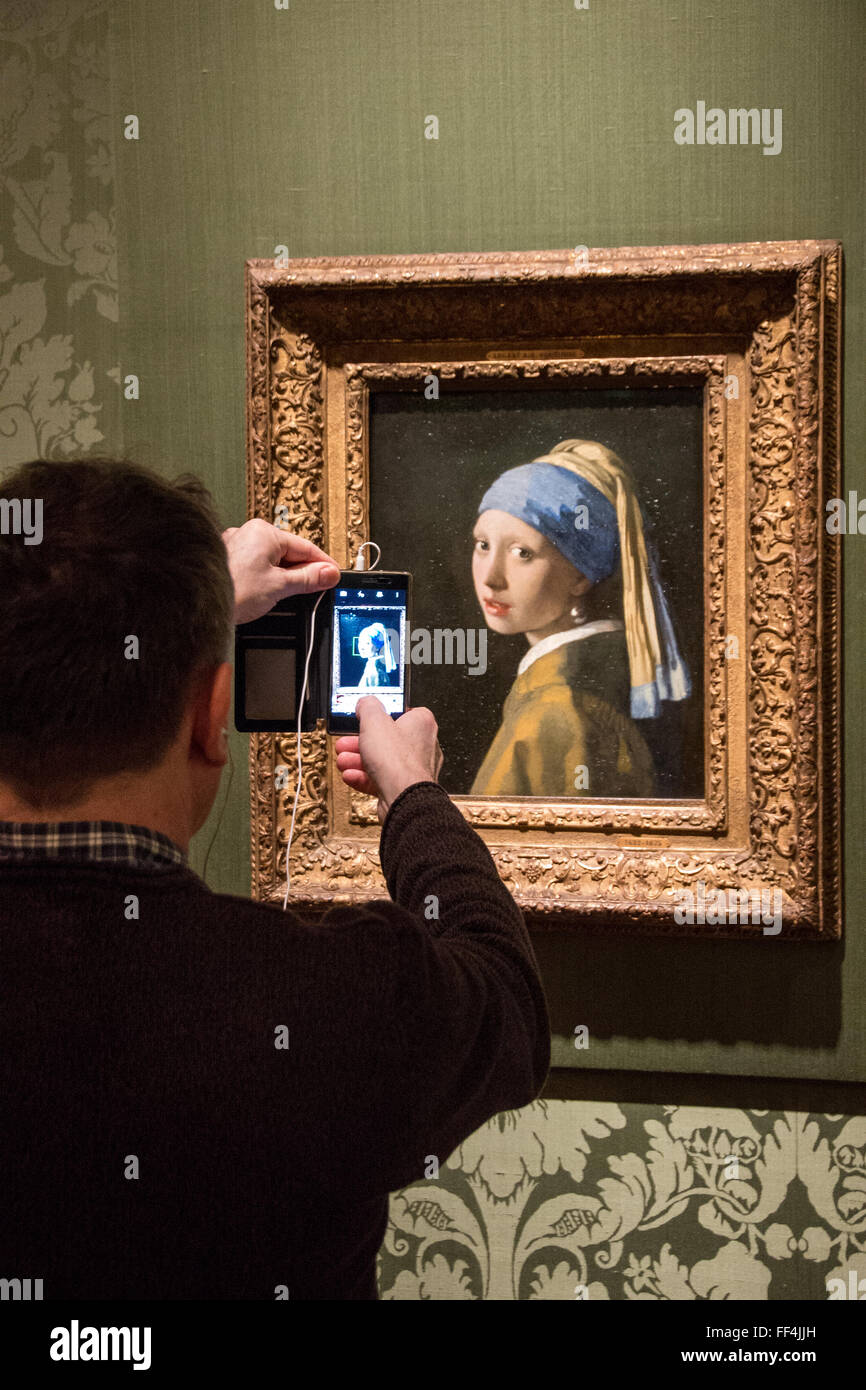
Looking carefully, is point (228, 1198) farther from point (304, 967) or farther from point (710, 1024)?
point (710, 1024)

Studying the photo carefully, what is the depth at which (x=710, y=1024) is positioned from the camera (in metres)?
1.44

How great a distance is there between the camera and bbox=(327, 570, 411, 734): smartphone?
116 cm

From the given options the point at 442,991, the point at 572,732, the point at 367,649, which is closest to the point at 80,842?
the point at 442,991

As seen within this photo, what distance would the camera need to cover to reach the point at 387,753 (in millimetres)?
980

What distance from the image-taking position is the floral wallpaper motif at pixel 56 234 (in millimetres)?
1511

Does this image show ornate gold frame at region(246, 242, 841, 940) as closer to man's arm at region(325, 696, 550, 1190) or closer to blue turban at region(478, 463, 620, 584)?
blue turban at region(478, 463, 620, 584)

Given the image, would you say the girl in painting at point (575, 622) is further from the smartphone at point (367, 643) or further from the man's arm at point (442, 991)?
the man's arm at point (442, 991)

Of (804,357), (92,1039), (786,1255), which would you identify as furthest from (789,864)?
(92,1039)

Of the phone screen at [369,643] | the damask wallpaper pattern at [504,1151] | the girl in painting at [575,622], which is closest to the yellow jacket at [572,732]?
the girl in painting at [575,622]

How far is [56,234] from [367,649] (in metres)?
0.88

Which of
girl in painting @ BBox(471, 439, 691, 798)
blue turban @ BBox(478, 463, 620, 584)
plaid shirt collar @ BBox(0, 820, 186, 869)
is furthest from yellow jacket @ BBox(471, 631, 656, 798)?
plaid shirt collar @ BBox(0, 820, 186, 869)

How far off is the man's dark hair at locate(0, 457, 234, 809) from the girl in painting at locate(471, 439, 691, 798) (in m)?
0.79

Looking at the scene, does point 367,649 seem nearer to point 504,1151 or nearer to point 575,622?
point 575,622
